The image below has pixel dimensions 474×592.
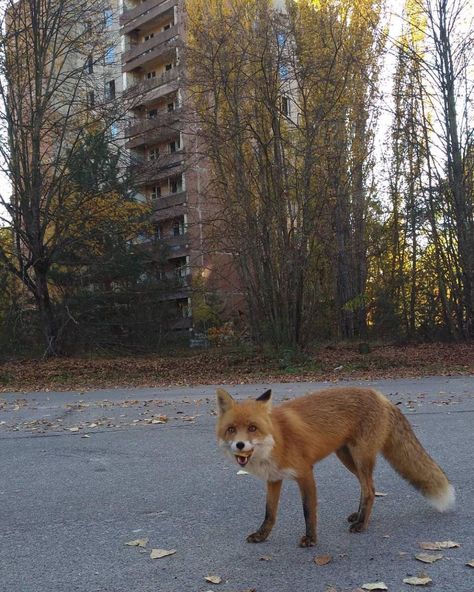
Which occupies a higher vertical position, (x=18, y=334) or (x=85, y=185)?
(x=85, y=185)

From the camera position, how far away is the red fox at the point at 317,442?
3.80 meters

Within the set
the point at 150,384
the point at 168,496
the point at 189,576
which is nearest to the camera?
the point at 189,576

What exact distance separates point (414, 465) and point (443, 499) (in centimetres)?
36

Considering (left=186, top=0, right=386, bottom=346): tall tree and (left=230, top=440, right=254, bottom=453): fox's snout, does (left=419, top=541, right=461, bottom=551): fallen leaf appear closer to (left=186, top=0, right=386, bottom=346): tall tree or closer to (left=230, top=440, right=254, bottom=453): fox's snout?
(left=230, top=440, right=254, bottom=453): fox's snout

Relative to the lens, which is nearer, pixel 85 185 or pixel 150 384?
pixel 150 384

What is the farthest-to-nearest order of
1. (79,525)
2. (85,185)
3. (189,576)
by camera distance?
(85,185), (79,525), (189,576)

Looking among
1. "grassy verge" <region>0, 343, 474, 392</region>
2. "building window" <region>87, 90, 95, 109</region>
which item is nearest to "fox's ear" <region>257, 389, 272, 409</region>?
"grassy verge" <region>0, 343, 474, 392</region>

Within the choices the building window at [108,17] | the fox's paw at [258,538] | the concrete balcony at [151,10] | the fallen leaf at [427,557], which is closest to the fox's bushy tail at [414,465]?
the fallen leaf at [427,557]

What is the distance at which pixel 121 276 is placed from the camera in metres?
Result: 32.8

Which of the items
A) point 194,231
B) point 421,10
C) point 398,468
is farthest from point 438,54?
point 398,468

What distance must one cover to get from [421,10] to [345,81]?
4.56 metres

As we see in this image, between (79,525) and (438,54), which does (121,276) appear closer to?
(438,54)

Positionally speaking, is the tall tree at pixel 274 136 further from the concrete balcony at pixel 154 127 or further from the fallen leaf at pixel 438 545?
the fallen leaf at pixel 438 545

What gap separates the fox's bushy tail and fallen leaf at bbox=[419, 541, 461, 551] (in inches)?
17.6
